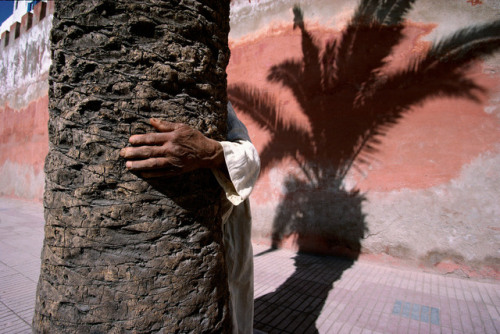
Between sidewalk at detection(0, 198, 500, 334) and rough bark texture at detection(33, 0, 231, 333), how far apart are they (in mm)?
2151

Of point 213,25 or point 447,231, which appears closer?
point 213,25

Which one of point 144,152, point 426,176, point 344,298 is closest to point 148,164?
point 144,152

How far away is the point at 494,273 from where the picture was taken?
3.88 meters

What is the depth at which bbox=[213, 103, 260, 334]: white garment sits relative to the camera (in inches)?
50.4

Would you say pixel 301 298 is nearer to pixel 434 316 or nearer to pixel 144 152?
pixel 434 316

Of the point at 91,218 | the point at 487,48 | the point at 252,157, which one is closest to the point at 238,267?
the point at 252,157

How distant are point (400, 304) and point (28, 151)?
1292 cm

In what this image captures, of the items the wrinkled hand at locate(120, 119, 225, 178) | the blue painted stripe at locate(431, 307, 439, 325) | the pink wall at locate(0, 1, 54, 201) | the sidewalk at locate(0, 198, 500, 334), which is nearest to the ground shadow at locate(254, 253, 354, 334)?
the sidewalk at locate(0, 198, 500, 334)

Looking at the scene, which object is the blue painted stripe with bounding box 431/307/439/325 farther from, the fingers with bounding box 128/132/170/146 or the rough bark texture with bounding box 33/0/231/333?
the fingers with bounding box 128/132/170/146

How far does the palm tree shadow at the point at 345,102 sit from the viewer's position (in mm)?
4254

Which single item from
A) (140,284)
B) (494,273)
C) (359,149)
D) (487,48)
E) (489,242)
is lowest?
(494,273)

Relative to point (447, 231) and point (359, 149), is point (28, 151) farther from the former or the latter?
point (447, 231)

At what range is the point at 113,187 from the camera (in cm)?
103

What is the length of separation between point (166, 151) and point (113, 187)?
0.71ft
